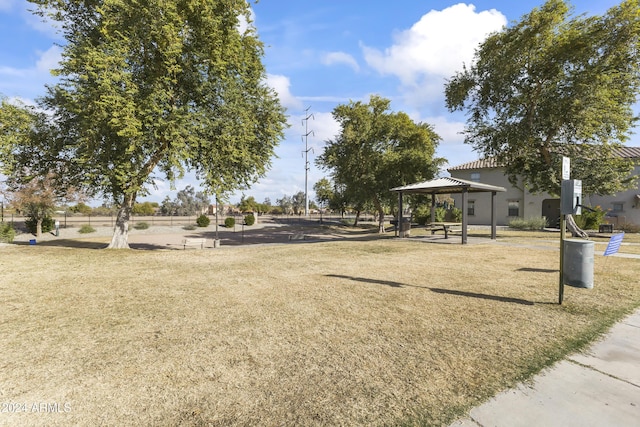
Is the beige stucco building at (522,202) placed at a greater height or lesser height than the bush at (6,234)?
greater

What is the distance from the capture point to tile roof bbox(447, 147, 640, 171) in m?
27.6

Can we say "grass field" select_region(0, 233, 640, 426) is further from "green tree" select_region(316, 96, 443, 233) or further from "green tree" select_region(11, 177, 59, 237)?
"green tree" select_region(11, 177, 59, 237)

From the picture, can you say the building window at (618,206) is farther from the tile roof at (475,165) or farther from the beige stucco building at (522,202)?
the tile roof at (475,165)

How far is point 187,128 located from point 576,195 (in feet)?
41.4

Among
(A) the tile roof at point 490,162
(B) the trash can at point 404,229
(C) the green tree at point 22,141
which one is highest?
(A) the tile roof at point 490,162

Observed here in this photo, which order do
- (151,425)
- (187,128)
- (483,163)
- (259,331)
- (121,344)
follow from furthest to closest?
1. (483,163)
2. (187,128)
3. (259,331)
4. (121,344)
5. (151,425)

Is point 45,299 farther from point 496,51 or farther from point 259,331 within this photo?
point 496,51

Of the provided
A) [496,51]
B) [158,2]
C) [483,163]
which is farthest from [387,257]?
[483,163]

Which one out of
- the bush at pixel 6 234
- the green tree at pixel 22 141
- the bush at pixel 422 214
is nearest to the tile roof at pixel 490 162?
the bush at pixel 422 214

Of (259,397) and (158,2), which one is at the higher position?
(158,2)

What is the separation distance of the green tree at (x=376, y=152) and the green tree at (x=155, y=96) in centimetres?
1173

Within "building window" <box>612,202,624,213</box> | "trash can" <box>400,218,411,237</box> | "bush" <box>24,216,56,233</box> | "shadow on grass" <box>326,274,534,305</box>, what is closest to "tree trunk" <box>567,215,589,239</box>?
"trash can" <box>400,218,411,237</box>

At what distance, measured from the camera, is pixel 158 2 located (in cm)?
1175

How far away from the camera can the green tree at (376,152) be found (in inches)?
1008
